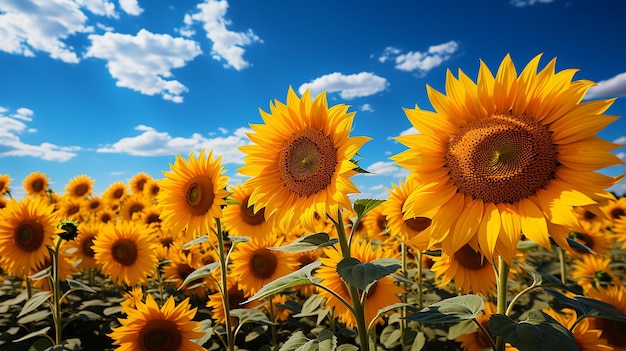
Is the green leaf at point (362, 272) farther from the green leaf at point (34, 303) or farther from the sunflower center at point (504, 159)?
the green leaf at point (34, 303)

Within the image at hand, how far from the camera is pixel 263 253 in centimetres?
437

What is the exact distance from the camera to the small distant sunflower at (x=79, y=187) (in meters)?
9.52

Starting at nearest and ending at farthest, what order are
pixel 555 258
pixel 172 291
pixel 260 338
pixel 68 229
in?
pixel 68 229 → pixel 260 338 → pixel 172 291 → pixel 555 258

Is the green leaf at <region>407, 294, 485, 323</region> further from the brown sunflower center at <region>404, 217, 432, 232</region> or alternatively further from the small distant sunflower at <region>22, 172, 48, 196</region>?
the small distant sunflower at <region>22, 172, 48, 196</region>


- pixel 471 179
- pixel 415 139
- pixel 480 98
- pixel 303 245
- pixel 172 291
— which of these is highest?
pixel 480 98

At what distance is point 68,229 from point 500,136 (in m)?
3.62

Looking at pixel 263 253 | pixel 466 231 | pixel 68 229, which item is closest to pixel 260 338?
pixel 263 253

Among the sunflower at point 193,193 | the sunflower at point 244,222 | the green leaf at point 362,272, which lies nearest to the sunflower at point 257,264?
the sunflower at point 244,222

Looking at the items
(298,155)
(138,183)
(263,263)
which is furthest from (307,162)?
(138,183)

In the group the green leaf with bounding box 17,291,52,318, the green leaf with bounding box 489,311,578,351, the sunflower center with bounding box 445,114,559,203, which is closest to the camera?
the green leaf with bounding box 489,311,578,351

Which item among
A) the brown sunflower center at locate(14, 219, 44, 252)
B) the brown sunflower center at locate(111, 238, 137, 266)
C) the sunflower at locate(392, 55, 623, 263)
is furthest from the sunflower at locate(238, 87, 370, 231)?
the brown sunflower center at locate(14, 219, 44, 252)

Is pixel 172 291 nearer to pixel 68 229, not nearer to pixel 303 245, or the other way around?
pixel 68 229

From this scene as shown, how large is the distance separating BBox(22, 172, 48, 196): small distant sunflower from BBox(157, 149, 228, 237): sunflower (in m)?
7.49

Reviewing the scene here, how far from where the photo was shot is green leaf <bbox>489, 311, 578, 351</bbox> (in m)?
1.56
